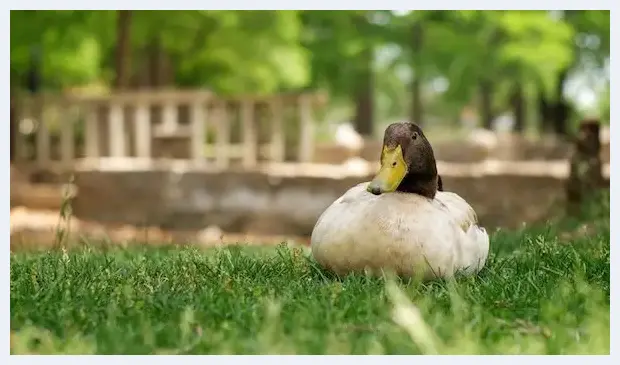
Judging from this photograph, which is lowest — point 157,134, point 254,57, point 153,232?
point 153,232

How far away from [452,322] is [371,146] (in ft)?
40.8

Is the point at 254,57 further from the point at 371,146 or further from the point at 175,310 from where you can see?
the point at 175,310

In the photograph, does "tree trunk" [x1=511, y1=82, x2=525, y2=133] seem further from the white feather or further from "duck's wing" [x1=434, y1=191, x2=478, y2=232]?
the white feather

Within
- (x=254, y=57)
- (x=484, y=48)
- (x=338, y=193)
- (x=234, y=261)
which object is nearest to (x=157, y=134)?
(x=254, y=57)

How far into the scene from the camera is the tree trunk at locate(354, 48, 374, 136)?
17992mm

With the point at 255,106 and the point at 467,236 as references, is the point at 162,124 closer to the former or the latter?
the point at 255,106

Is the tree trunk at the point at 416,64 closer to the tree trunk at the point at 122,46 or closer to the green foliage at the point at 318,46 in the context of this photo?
the green foliage at the point at 318,46

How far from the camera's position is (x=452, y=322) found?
9.84 ft

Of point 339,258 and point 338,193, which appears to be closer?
point 339,258

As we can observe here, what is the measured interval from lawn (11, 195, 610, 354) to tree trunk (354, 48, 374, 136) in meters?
14.0

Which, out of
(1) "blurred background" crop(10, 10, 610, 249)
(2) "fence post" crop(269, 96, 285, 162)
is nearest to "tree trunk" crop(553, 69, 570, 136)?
(1) "blurred background" crop(10, 10, 610, 249)

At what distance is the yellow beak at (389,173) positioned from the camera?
3607 mm

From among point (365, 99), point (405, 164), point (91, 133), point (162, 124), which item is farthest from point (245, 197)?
point (365, 99)
